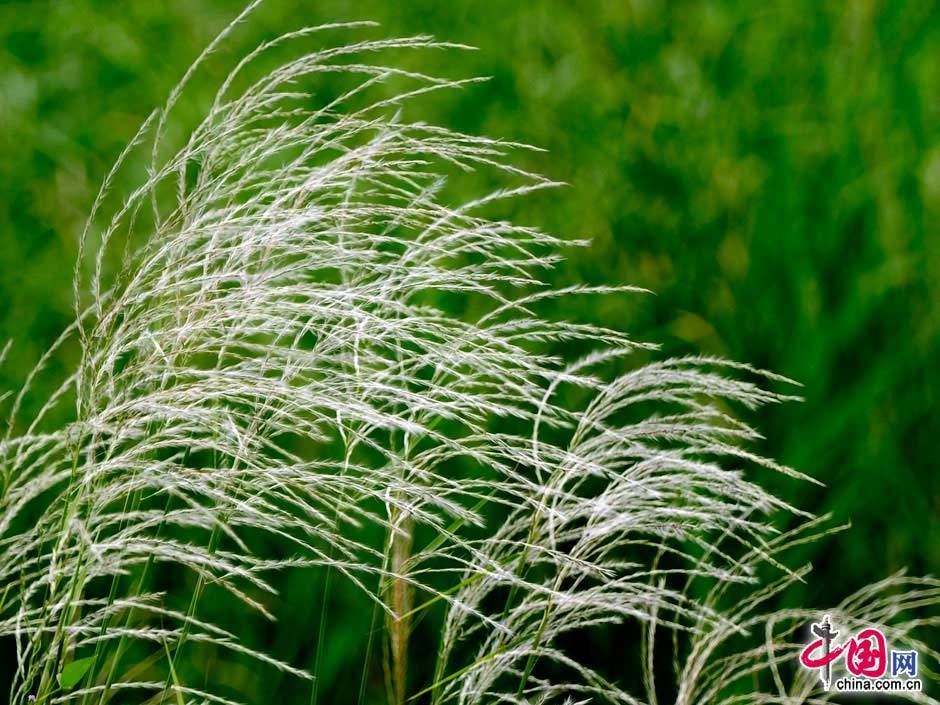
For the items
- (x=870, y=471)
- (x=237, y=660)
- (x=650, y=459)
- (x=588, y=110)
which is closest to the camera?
(x=650, y=459)

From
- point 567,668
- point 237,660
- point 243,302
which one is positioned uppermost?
point 243,302

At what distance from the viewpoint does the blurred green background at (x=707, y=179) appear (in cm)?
221

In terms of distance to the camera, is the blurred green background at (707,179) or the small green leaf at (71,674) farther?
the blurred green background at (707,179)

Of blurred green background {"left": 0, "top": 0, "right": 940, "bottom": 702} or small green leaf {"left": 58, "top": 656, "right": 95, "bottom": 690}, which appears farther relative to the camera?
blurred green background {"left": 0, "top": 0, "right": 940, "bottom": 702}

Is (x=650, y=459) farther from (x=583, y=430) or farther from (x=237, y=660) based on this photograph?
(x=237, y=660)

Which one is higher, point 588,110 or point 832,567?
point 588,110

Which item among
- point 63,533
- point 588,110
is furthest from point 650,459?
point 588,110

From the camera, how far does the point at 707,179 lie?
8.64 ft

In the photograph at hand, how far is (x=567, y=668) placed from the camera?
2.08m

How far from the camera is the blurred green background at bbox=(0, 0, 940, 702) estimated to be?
2.21 meters

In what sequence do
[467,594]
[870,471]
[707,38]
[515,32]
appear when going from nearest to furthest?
[467,594] → [870,471] → [707,38] → [515,32]

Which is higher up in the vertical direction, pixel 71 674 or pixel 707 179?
pixel 707 179

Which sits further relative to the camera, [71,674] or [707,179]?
[707,179]

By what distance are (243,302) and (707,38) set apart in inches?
95.9
